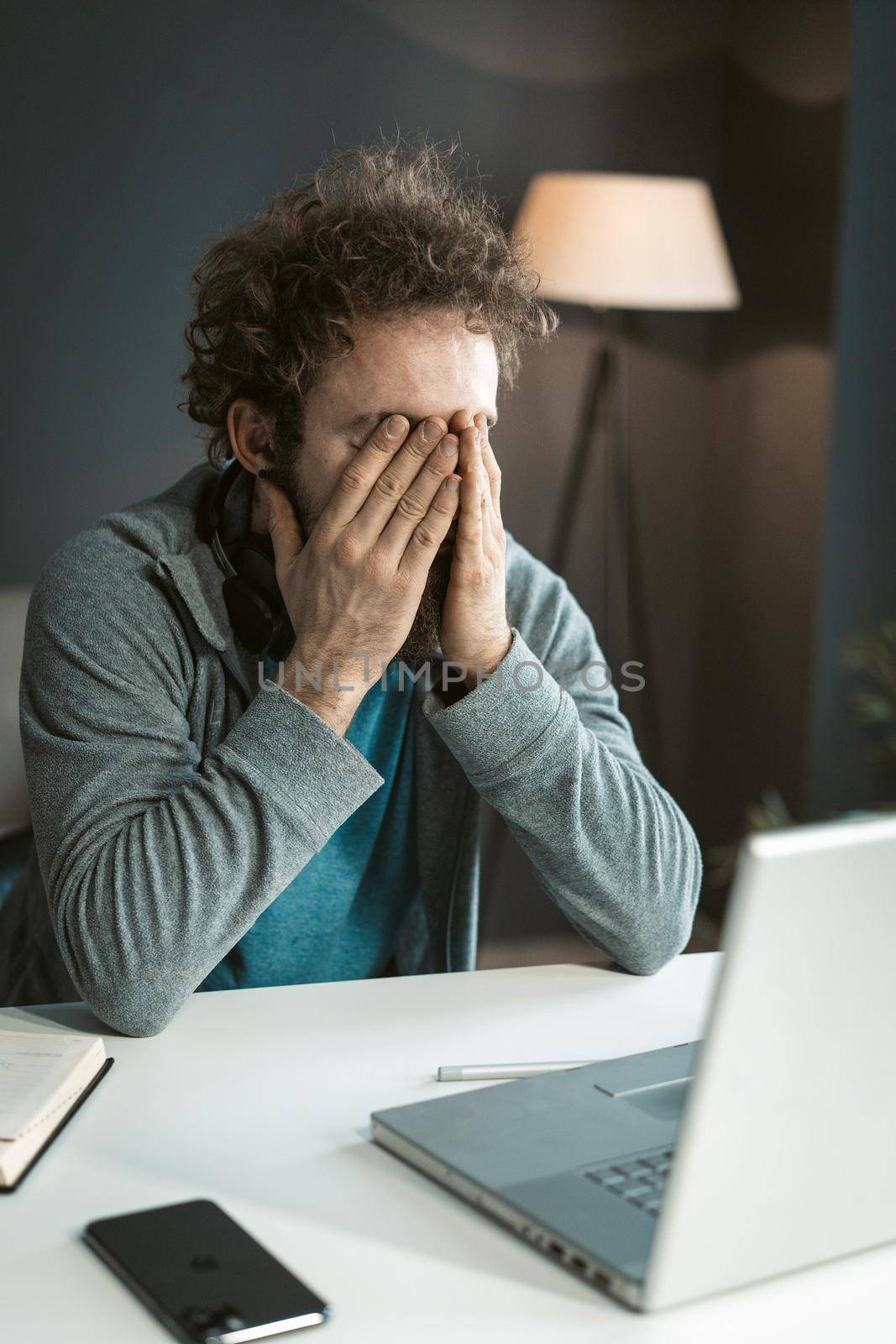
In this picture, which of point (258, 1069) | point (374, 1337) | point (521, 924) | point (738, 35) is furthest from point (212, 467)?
point (738, 35)

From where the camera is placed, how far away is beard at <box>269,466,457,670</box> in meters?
1.28

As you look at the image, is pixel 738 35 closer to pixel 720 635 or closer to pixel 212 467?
pixel 720 635

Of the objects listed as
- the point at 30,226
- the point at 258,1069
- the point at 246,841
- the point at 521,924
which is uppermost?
the point at 30,226

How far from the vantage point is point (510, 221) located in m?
2.72

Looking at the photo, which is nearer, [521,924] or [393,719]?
[393,719]

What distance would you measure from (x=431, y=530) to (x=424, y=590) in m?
0.07

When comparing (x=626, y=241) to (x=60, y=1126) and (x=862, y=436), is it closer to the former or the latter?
(x=862, y=436)

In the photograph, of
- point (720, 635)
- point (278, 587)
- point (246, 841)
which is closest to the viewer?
point (246, 841)

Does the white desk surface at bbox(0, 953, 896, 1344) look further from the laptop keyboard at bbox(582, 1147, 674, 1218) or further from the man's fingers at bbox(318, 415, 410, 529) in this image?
the man's fingers at bbox(318, 415, 410, 529)

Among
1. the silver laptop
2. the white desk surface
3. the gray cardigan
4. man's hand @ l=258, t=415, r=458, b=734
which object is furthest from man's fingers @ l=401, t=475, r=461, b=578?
the silver laptop

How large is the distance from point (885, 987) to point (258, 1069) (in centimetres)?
48

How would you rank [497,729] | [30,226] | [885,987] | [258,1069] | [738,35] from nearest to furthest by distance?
[885,987] < [258,1069] < [497,729] < [30,226] < [738,35]

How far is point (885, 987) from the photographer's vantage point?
1.96 feet

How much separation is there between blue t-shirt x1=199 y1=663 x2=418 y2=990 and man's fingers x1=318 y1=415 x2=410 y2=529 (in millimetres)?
236
